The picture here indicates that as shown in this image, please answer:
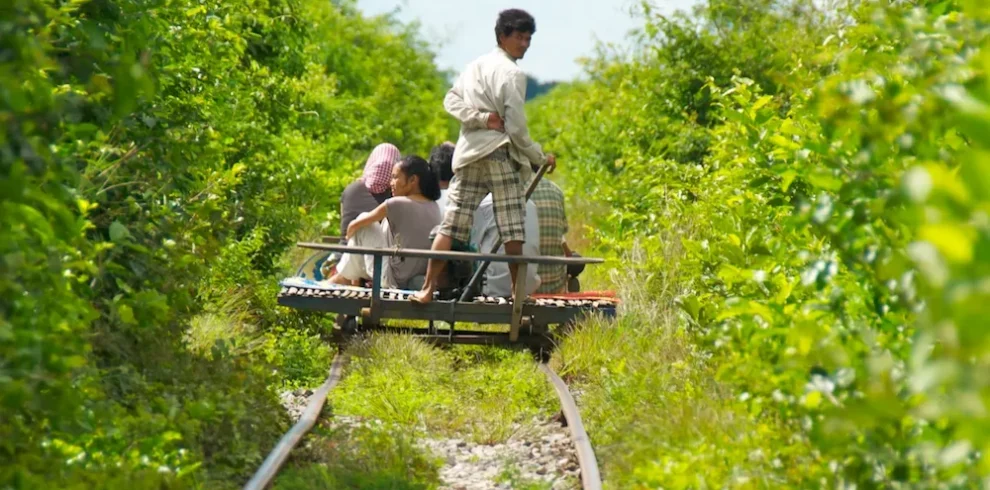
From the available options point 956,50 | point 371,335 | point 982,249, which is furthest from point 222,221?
point 982,249

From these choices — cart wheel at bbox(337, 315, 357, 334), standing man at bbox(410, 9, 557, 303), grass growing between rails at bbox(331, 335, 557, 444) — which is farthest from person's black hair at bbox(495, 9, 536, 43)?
cart wheel at bbox(337, 315, 357, 334)

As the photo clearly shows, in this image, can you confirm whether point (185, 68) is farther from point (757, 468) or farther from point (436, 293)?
point (757, 468)

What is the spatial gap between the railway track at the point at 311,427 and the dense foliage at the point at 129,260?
14 centimetres

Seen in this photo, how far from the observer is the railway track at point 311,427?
6492 millimetres

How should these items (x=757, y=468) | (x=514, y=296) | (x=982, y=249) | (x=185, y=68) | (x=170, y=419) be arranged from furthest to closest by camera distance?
(x=514, y=296) → (x=185, y=68) → (x=170, y=419) → (x=757, y=468) → (x=982, y=249)

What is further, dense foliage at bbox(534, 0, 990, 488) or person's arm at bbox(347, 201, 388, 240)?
person's arm at bbox(347, 201, 388, 240)

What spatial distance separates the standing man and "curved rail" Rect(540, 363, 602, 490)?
149 centimetres

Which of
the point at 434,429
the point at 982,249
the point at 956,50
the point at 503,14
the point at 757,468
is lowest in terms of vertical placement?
the point at 434,429

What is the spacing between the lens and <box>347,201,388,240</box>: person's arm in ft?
39.7

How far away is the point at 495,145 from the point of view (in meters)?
10.8

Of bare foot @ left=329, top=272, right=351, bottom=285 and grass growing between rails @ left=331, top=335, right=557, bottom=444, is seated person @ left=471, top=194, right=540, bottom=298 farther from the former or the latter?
bare foot @ left=329, top=272, right=351, bottom=285

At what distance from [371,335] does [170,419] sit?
15.4 ft

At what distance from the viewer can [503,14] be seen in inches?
432

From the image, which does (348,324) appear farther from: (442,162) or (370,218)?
(442,162)
